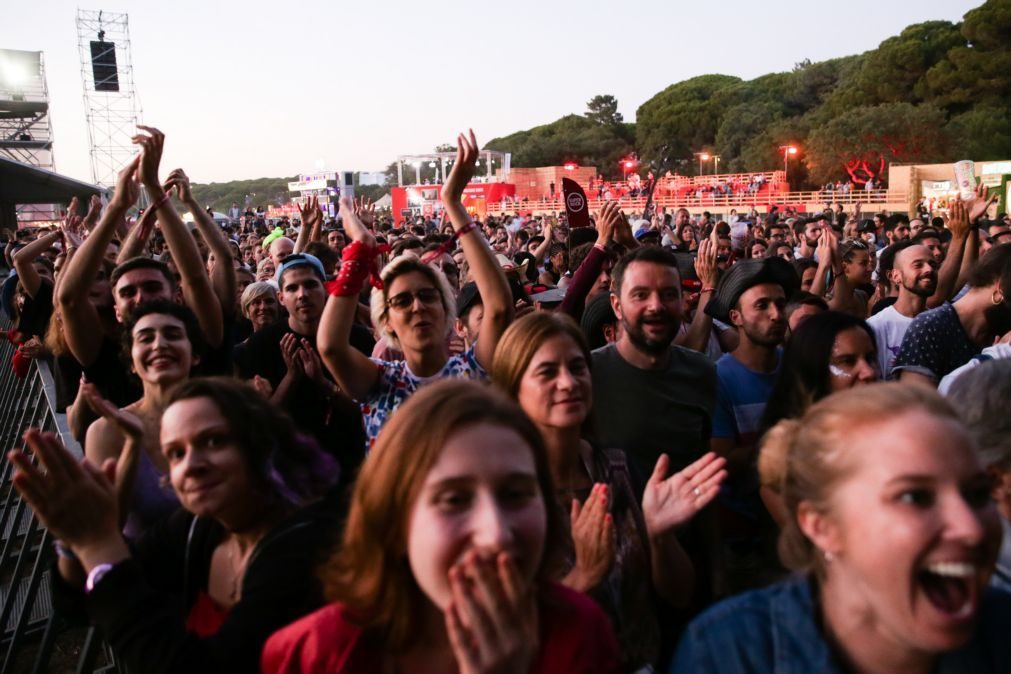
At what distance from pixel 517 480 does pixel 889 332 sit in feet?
13.1

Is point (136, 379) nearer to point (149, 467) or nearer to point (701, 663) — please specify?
point (149, 467)

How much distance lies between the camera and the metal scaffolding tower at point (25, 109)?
3897cm

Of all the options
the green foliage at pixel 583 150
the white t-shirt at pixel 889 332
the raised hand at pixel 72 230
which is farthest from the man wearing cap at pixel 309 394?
the green foliage at pixel 583 150

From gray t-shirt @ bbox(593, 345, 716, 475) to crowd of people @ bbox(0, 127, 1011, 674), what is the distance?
0.04 ft

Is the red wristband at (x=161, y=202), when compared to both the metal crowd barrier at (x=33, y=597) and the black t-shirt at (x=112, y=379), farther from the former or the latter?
the metal crowd barrier at (x=33, y=597)

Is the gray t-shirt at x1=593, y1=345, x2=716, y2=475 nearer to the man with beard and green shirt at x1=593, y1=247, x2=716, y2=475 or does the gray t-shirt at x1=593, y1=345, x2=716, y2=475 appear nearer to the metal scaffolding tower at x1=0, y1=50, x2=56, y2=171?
the man with beard and green shirt at x1=593, y1=247, x2=716, y2=475

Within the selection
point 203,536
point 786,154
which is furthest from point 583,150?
point 203,536

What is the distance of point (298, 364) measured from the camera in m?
3.60

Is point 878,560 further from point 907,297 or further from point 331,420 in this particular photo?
point 907,297

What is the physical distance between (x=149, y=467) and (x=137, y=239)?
2.56 metres

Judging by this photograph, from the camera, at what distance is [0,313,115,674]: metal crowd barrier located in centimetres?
302

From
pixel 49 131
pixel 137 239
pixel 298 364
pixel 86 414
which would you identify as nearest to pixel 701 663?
pixel 298 364

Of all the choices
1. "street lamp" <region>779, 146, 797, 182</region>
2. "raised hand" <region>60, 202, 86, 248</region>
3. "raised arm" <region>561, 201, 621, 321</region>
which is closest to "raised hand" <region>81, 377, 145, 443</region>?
"raised arm" <region>561, 201, 621, 321</region>

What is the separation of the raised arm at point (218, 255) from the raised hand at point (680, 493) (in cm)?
308
